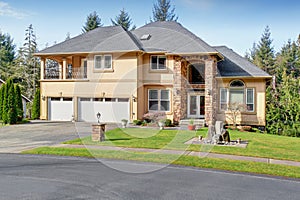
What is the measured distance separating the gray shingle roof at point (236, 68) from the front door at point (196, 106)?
7.29ft

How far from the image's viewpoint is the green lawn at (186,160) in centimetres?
837

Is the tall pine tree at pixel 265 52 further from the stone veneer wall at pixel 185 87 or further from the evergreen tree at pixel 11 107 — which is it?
the evergreen tree at pixel 11 107

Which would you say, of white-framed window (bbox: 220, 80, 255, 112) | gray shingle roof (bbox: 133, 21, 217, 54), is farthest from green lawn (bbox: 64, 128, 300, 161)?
gray shingle roof (bbox: 133, 21, 217, 54)

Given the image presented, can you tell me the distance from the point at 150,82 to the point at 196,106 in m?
3.78

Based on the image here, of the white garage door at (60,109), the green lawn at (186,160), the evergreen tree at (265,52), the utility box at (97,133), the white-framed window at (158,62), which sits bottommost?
the green lawn at (186,160)

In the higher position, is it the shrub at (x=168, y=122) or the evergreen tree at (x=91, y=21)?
the evergreen tree at (x=91, y=21)

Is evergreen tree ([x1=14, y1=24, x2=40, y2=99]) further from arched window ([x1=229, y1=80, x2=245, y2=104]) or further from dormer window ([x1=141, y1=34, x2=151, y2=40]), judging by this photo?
arched window ([x1=229, y1=80, x2=245, y2=104])

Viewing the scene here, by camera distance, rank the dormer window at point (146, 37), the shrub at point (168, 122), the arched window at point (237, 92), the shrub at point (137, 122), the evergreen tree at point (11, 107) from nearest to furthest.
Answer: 1. the shrub at point (168, 122)
2. the shrub at point (137, 122)
3. the evergreen tree at point (11, 107)
4. the arched window at point (237, 92)
5. the dormer window at point (146, 37)

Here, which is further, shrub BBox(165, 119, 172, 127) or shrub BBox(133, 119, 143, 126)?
shrub BBox(133, 119, 143, 126)

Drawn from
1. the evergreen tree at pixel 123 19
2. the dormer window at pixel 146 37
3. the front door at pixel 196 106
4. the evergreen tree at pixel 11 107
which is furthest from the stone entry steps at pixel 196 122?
the evergreen tree at pixel 123 19

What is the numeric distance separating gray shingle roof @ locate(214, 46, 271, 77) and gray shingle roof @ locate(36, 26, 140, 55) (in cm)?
656

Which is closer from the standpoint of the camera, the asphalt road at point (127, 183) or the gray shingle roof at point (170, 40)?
the asphalt road at point (127, 183)

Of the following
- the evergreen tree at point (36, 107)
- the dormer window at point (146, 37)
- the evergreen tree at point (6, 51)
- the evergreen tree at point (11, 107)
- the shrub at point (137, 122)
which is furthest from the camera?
the evergreen tree at point (6, 51)

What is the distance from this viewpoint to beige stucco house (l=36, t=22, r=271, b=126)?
19.9m
